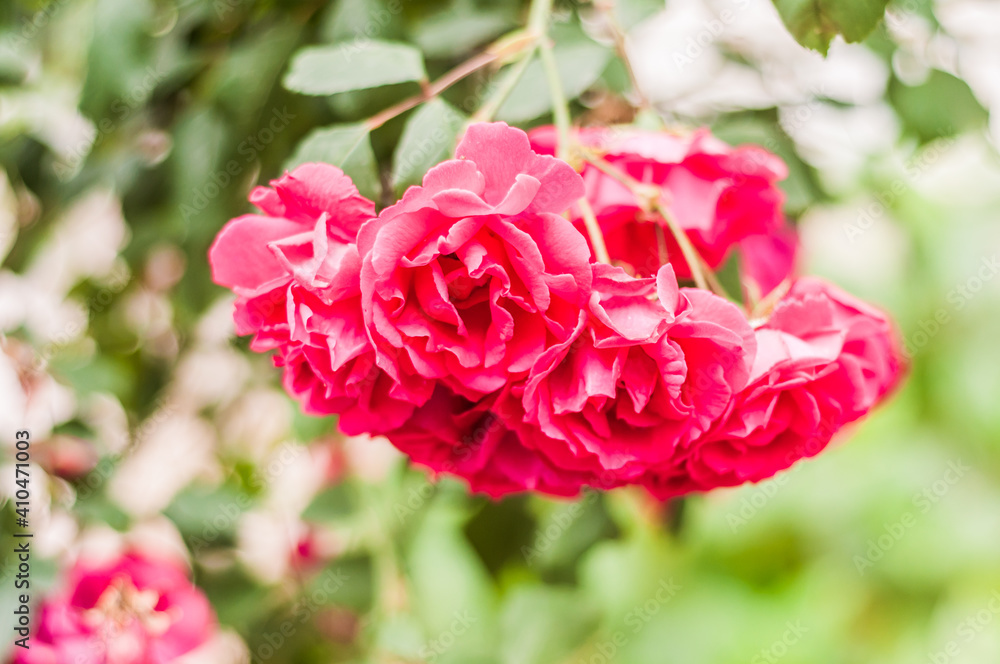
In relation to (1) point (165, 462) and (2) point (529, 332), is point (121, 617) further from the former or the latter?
(2) point (529, 332)

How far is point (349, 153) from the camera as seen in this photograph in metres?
0.43

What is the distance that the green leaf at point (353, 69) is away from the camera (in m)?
0.44

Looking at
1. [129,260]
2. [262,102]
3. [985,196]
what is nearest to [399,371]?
[262,102]

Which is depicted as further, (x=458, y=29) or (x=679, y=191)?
(x=458, y=29)

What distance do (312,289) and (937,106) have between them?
1.84 feet

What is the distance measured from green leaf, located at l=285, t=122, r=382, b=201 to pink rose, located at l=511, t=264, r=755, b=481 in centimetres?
17

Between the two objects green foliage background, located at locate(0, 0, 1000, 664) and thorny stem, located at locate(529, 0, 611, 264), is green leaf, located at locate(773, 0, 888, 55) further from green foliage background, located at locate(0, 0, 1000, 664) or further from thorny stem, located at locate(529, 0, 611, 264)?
thorny stem, located at locate(529, 0, 611, 264)

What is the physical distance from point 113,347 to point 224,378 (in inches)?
4.9

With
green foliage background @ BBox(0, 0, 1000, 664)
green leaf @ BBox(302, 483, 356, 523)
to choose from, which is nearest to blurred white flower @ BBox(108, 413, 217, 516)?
green foliage background @ BBox(0, 0, 1000, 664)

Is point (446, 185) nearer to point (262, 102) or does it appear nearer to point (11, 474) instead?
point (262, 102)

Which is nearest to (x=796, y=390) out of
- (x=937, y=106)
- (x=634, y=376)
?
(x=634, y=376)

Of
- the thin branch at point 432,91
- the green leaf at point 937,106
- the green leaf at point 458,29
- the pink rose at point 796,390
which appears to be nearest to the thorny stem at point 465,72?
the thin branch at point 432,91

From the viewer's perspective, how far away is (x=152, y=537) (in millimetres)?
819

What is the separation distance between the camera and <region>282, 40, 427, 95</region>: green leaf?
438 mm
